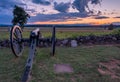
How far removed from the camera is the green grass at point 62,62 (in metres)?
10.3

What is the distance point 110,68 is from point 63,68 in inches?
74.7

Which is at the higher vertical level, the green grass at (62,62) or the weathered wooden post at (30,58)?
the weathered wooden post at (30,58)

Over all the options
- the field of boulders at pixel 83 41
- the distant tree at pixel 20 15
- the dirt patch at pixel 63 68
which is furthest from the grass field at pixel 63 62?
the distant tree at pixel 20 15

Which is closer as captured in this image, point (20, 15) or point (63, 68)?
point (63, 68)

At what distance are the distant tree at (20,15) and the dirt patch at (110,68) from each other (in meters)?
22.6

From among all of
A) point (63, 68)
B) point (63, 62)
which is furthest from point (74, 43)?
point (63, 68)

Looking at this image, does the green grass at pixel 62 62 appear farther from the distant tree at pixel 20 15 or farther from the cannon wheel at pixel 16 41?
the distant tree at pixel 20 15

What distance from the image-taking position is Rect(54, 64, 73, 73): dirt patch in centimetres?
1104

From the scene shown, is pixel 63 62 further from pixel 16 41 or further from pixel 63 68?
pixel 16 41

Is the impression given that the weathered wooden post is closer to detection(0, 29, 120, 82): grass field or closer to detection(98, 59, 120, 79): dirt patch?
detection(0, 29, 120, 82): grass field

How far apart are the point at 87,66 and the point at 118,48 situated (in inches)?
175

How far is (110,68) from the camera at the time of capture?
11.7m

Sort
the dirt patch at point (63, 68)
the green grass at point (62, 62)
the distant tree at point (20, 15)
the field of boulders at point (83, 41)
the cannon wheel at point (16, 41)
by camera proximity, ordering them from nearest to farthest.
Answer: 1. the green grass at point (62, 62)
2. the dirt patch at point (63, 68)
3. the cannon wheel at point (16, 41)
4. the field of boulders at point (83, 41)
5. the distant tree at point (20, 15)

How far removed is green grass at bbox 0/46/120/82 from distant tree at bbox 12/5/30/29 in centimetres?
1939
